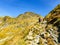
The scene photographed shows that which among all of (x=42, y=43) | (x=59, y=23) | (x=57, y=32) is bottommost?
(x=42, y=43)

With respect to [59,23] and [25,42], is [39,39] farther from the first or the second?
[59,23]

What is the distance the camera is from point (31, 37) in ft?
130

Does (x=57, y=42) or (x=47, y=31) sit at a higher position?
(x=47, y=31)

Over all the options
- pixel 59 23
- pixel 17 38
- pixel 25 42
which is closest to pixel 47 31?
pixel 59 23

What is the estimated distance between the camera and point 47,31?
130ft

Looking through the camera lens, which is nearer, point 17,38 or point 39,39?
point 39,39

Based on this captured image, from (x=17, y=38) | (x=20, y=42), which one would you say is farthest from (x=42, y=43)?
(x=17, y=38)

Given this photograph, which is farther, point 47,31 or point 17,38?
point 17,38

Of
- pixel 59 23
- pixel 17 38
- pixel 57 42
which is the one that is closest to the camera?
pixel 57 42

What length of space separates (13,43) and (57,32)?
1251 centimetres

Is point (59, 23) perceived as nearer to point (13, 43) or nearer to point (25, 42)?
point (25, 42)

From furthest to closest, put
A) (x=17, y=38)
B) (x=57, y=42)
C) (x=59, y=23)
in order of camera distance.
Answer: (x=17, y=38) < (x=59, y=23) < (x=57, y=42)

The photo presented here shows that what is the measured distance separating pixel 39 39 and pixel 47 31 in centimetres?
339

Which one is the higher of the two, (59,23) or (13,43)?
(59,23)
